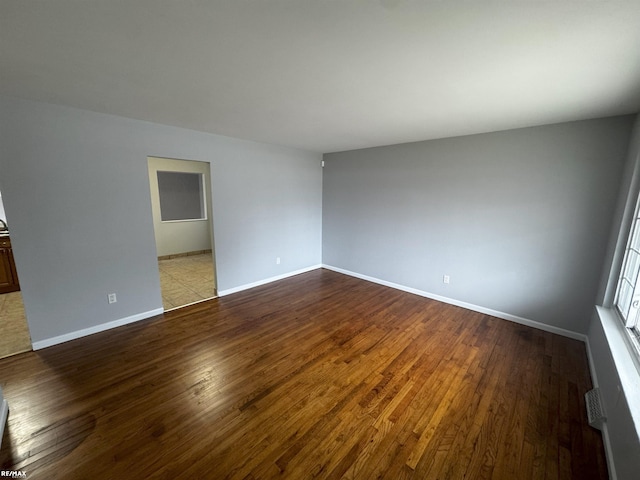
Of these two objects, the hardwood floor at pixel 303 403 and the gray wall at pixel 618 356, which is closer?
the gray wall at pixel 618 356

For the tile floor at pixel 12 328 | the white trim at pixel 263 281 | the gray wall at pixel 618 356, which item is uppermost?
the gray wall at pixel 618 356

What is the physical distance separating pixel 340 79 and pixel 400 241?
288cm

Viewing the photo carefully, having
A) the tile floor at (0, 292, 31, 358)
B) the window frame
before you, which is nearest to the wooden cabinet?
the tile floor at (0, 292, 31, 358)

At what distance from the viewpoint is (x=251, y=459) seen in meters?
1.46

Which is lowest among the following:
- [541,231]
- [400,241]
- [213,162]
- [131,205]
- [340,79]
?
[400,241]

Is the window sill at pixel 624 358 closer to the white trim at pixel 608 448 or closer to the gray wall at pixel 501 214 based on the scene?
the white trim at pixel 608 448

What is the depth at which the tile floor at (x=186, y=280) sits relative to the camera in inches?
147

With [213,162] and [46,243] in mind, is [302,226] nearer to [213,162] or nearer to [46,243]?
[213,162]

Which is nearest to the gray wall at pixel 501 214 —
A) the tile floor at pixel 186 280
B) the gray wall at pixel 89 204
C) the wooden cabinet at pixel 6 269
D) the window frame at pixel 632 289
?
the window frame at pixel 632 289

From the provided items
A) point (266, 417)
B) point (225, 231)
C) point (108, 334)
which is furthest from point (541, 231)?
point (108, 334)

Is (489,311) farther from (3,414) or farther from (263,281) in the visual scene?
(3,414)

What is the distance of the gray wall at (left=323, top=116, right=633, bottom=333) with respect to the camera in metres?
2.57

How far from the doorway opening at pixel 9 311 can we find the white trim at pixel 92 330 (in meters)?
0.11

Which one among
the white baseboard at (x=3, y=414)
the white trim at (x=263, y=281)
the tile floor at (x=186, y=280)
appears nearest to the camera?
the white baseboard at (x=3, y=414)
